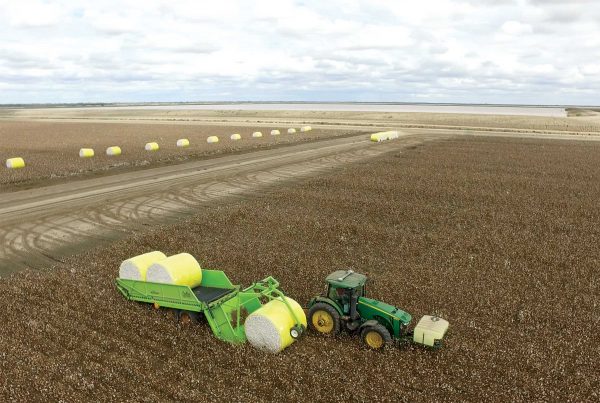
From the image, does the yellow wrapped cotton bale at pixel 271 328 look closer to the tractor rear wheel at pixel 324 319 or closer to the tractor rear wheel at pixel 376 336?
the tractor rear wheel at pixel 324 319

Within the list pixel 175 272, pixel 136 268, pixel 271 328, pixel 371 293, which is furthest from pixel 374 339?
pixel 136 268

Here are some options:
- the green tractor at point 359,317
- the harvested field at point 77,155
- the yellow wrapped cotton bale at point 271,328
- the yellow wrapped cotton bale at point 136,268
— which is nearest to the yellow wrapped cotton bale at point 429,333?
the green tractor at point 359,317

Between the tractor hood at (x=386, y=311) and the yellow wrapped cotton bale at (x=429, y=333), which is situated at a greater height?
the tractor hood at (x=386, y=311)

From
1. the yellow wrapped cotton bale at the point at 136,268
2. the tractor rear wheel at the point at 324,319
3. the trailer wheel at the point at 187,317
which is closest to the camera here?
the tractor rear wheel at the point at 324,319

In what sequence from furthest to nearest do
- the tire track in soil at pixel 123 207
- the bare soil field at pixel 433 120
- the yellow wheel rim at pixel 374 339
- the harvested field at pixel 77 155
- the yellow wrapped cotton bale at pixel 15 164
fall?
the bare soil field at pixel 433 120, the yellow wrapped cotton bale at pixel 15 164, the harvested field at pixel 77 155, the tire track in soil at pixel 123 207, the yellow wheel rim at pixel 374 339

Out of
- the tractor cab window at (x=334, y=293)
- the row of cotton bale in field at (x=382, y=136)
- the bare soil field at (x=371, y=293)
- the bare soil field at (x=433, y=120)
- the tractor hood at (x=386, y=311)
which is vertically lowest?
the bare soil field at (x=371, y=293)

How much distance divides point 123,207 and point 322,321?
49.5ft

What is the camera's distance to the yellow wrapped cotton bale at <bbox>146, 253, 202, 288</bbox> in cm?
1048

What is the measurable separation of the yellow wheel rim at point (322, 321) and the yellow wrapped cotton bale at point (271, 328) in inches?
21.4

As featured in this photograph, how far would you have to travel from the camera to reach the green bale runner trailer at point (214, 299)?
9.30 meters

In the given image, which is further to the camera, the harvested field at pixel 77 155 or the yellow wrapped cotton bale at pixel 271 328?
the harvested field at pixel 77 155

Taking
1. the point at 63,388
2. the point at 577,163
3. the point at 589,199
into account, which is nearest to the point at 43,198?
the point at 63,388

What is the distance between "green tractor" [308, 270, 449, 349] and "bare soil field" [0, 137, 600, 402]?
30 cm

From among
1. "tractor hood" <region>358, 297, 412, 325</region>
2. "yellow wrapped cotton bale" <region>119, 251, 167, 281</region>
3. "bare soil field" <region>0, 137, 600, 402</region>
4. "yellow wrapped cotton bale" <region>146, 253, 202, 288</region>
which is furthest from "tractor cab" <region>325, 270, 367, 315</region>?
"yellow wrapped cotton bale" <region>119, 251, 167, 281</region>
